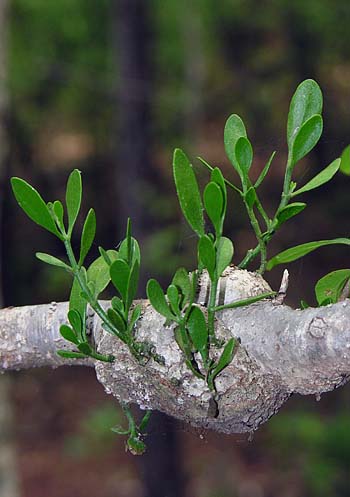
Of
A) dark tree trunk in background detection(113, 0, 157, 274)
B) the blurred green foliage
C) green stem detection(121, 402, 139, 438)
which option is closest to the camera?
green stem detection(121, 402, 139, 438)

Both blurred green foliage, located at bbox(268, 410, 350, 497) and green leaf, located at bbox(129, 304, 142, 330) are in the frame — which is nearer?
green leaf, located at bbox(129, 304, 142, 330)

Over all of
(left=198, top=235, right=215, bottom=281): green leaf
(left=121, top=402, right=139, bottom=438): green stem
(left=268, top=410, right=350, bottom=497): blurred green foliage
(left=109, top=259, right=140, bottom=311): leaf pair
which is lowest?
(left=268, top=410, right=350, bottom=497): blurred green foliage

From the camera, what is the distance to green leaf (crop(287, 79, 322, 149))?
0.52m

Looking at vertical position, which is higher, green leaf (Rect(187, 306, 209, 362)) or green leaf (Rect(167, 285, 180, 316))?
green leaf (Rect(167, 285, 180, 316))

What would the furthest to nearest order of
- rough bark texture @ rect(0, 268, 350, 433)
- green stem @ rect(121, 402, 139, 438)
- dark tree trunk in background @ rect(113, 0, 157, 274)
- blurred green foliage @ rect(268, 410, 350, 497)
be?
dark tree trunk in background @ rect(113, 0, 157, 274) < blurred green foliage @ rect(268, 410, 350, 497) < green stem @ rect(121, 402, 139, 438) < rough bark texture @ rect(0, 268, 350, 433)

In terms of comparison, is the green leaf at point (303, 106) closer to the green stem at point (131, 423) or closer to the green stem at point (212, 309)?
the green stem at point (212, 309)

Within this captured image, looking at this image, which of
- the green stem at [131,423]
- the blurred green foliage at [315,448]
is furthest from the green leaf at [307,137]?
the blurred green foliage at [315,448]

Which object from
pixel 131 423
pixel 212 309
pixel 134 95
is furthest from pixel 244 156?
pixel 134 95

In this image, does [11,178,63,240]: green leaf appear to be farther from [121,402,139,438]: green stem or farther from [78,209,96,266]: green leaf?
[121,402,139,438]: green stem

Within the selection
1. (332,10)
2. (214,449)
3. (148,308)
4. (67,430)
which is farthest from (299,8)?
(148,308)

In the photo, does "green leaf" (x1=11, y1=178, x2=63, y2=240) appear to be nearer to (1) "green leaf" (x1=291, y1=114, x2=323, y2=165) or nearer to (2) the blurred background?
(1) "green leaf" (x1=291, y1=114, x2=323, y2=165)

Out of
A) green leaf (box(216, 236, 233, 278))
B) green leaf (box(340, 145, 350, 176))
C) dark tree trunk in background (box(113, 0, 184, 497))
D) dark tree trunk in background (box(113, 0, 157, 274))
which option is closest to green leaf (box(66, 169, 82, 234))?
green leaf (box(216, 236, 233, 278))

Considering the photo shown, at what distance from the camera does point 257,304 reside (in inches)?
20.9

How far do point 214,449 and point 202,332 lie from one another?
3.71 metres
